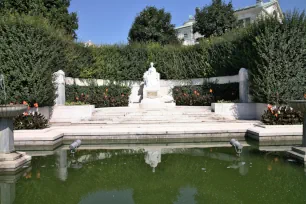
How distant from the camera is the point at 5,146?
5.27 meters

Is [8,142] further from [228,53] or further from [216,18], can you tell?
[216,18]

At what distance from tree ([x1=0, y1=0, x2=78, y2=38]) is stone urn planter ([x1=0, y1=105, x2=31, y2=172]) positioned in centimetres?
1634

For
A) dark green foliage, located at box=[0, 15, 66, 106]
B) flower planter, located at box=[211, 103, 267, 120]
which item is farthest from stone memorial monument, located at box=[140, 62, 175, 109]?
dark green foliage, located at box=[0, 15, 66, 106]

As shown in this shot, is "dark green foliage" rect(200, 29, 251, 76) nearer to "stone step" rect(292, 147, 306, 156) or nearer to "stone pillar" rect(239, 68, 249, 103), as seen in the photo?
"stone pillar" rect(239, 68, 249, 103)

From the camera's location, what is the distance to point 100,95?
15531 millimetres

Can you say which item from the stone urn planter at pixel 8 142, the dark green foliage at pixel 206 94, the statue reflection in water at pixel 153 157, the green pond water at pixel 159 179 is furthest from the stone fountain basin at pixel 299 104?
the dark green foliage at pixel 206 94

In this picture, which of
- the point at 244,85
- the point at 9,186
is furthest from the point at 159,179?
the point at 244,85

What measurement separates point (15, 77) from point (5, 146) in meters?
6.35

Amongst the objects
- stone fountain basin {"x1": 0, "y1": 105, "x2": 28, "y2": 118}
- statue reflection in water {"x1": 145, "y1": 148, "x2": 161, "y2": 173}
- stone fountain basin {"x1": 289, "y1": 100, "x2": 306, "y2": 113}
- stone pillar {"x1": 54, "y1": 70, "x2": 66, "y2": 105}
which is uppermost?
stone pillar {"x1": 54, "y1": 70, "x2": 66, "y2": 105}

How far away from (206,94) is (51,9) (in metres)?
14.9

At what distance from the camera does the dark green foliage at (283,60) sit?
11.0m

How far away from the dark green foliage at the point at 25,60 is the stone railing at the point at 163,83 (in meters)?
1.60

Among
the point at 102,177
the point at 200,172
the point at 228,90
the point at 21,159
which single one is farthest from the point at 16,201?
the point at 228,90

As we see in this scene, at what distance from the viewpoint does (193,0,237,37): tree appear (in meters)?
27.3
